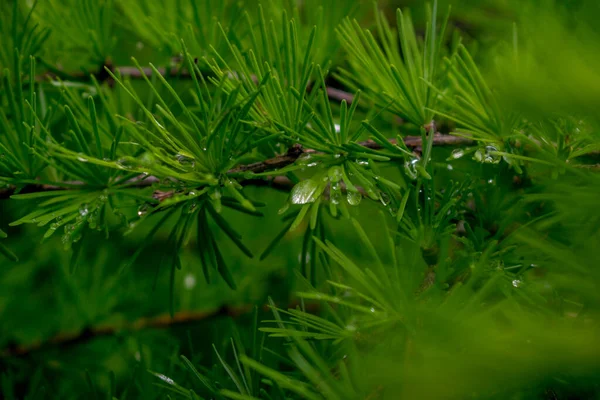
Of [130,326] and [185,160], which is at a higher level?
[185,160]

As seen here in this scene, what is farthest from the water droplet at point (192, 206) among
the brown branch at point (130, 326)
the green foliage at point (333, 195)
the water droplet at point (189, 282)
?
the water droplet at point (189, 282)

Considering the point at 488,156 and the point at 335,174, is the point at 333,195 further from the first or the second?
the point at 488,156

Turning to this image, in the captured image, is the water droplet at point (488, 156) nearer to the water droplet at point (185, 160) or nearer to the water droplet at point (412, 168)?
the water droplet at point (412, 168)

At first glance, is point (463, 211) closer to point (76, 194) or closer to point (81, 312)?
point (76, 194)

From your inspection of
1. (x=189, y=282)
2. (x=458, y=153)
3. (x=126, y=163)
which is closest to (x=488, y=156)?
(x=458, y=153)

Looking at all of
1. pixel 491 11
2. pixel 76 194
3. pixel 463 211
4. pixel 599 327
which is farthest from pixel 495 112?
pixel 491 11

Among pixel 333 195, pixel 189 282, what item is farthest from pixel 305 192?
pixel 189 282

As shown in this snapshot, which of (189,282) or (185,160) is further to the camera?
(189,282)
